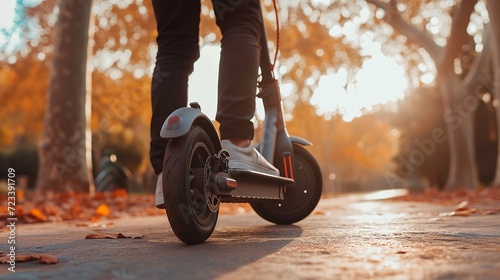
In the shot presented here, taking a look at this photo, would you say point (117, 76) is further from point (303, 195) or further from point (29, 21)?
point (303, 195)

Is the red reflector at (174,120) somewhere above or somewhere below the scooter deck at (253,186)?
above

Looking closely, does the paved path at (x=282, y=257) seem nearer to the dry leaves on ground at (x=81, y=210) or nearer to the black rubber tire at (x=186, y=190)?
the black rubber tire at (x=186, y=190)

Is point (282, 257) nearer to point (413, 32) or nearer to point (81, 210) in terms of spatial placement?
point (81, 210)

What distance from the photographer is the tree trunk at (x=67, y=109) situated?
9109 millimetres

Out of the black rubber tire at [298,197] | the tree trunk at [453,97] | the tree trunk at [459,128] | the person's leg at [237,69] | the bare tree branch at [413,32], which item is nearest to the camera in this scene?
the person's leg at [237,69]

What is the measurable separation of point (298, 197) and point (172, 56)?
1287 millimetres

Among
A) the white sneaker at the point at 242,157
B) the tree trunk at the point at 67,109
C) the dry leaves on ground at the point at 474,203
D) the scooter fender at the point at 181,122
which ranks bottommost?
the dry leaves on ground at the point at 474,203

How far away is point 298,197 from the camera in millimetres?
3613

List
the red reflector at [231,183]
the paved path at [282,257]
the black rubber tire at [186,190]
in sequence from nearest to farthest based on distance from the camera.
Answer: the paved path at [282,257], the black rubber tire at [186,190], the red reflector at [231,183]

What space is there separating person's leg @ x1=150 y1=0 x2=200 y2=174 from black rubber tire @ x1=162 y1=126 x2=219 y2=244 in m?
0.34

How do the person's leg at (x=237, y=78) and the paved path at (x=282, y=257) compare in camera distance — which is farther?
the person's leg at (x=237, y=78)

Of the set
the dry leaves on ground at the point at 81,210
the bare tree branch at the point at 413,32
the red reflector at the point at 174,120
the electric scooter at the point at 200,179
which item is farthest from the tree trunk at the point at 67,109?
the red reflector at the point at 174,120

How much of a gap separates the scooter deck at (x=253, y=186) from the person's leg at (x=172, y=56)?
374mm

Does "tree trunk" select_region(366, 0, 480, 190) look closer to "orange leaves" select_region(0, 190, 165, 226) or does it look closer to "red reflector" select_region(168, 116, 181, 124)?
"orange leaves" select_region(0, 190, 165, 226)
